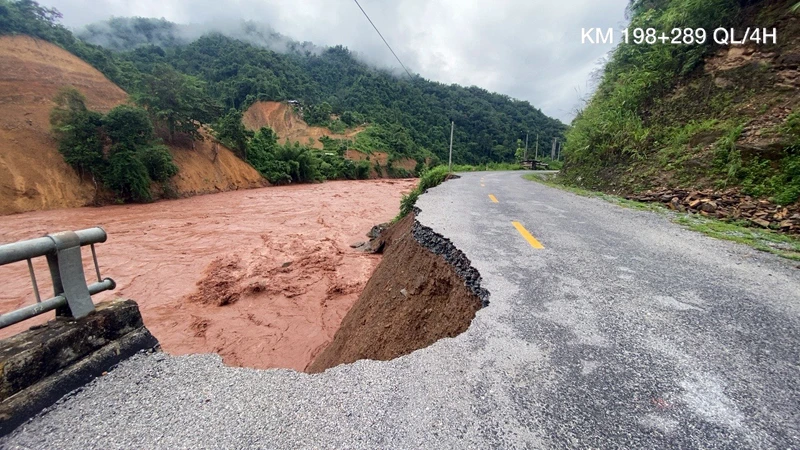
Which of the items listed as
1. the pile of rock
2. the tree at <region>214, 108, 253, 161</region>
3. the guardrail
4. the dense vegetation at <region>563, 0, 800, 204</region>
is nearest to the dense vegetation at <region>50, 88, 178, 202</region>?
the tree at <region>214, 108, 253, 161</region>

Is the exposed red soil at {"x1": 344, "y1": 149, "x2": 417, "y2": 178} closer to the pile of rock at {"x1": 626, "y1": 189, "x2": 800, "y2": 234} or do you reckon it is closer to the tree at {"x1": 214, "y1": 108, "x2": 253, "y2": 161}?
the tree at {"x1": 214, "y1": 108, "x2": 253, "y2": 161}

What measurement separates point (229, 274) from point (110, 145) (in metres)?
14.5

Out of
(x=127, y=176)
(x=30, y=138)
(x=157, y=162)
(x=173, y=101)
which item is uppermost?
(x=173, y=101)

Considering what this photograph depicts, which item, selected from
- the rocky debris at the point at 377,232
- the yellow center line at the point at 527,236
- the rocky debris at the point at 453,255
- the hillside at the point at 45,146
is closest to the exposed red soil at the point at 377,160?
the hillside at the point at 45,146

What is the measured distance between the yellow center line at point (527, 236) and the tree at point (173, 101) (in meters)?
23.8

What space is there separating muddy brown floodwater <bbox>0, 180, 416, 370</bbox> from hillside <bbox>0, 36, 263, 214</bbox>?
1.24m

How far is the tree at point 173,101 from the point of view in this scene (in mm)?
20234

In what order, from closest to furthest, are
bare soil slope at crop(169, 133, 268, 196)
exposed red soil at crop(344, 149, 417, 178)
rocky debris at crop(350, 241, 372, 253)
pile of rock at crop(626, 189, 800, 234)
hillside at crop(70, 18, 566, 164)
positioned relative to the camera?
pile of rock at crop(626, 189, 800, 234), rocky debris at crop(350, 241, 372, 253), bare soil slope at crop(169, 133, 268, 196), exposed red soil at crop(344, 149, 417, 178), hillside at crop(70, 18, 566, 164)

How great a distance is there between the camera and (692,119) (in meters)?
7.80

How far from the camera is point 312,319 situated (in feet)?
18.8

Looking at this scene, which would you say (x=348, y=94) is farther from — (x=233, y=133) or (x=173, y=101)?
(x=173, y=101)

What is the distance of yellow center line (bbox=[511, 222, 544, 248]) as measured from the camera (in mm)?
3790

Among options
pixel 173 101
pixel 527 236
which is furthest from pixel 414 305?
pixel 173 101

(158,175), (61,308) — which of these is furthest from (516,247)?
(158,175)
